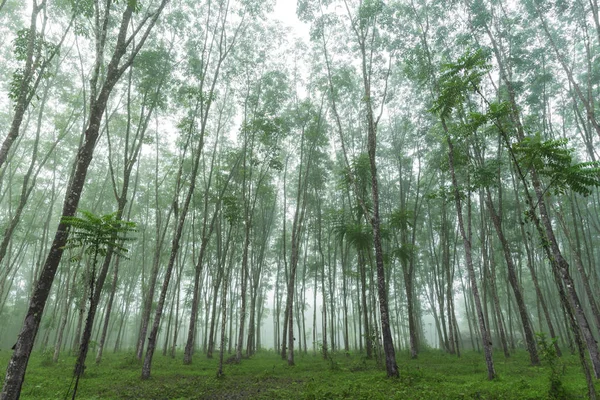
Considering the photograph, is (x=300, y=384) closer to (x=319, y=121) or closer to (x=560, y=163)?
(x=560, y=163)

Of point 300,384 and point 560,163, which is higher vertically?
point 560,163

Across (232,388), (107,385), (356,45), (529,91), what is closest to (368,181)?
(356,45)

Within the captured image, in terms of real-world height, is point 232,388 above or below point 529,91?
below

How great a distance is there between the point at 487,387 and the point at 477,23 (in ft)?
45.8

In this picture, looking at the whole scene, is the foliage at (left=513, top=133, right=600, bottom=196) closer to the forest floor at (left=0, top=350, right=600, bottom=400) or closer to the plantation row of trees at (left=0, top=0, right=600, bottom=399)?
the plantation row of trees at (left=0, top=0, right=600, bottom=399)

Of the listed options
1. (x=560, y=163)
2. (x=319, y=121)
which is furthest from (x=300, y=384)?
(x=319, y=121)

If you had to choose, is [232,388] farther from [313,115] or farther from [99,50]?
[313,115]

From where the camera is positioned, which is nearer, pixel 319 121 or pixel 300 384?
pixel 300 384

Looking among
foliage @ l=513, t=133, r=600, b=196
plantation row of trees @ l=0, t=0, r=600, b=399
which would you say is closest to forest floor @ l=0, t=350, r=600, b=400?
plantation row of trees @ l=0, t=0, r=600, b=399

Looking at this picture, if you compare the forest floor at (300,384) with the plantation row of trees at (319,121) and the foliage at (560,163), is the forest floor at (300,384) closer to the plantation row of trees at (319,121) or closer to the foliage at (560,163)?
the plantation row of trees at (319,121)

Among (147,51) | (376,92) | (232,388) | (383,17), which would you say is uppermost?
(383,17)

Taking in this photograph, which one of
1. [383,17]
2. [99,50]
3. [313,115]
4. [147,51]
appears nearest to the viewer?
[99,50]

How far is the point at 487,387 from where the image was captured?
859 centimetres

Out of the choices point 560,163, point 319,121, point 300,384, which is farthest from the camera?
point 319,121
